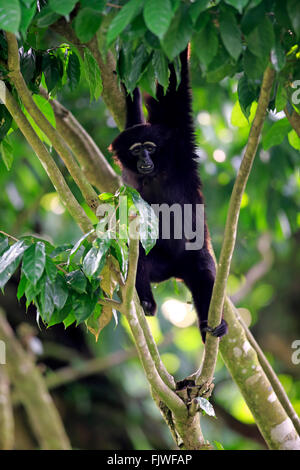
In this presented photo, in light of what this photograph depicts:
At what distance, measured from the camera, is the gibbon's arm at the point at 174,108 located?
3.82 metres

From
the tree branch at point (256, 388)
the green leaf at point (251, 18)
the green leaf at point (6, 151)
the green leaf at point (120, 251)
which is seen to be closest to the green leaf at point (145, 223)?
the green leaf at point (120, 251)

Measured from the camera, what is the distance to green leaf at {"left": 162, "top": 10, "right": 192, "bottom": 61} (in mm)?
1865

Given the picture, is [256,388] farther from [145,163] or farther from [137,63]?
[137,63]

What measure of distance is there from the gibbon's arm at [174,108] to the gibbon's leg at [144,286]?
0.96m

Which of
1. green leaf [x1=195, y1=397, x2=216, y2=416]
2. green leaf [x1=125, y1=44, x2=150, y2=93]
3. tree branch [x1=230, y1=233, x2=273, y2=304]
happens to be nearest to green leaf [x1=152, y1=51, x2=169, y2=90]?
green leaf [x1=125, y1=44, x2=150, y2=93]

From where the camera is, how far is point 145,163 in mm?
4117

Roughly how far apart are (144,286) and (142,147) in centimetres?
104

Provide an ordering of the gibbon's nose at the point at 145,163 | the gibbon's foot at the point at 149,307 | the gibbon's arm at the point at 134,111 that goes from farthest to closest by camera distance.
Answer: the gibbon's nose at the point at 145,163 < the gibbon's arm at the point at 134,111 < the gibbon's foot at the point at 149,307

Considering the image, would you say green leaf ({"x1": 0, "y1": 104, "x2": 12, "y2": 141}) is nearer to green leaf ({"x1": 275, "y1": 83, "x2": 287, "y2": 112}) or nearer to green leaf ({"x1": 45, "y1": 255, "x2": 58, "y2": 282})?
green leaf ({"x1": 45, "y1": 255, "x2": 58, "y2": 282})

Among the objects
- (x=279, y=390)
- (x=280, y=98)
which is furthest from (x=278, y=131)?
(x=279, y=390)

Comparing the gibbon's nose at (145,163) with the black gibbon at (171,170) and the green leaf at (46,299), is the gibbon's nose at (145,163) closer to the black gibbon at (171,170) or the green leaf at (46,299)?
the black gibbon at (171,170)
